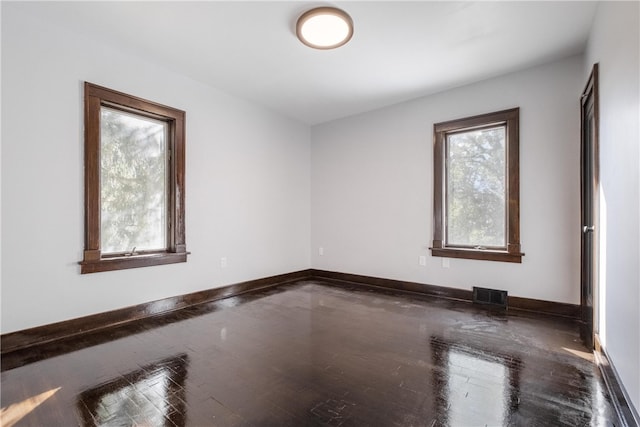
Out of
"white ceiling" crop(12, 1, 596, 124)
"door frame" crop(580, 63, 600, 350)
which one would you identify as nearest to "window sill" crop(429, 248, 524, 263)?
"door frame" crop(580, 63, 600, 350)

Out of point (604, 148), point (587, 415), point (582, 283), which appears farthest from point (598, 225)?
point (587, 415)

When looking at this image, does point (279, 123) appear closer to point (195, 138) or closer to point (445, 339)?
point (195, 138)

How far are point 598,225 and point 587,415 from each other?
1331 mm

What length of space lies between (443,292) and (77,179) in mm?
4049

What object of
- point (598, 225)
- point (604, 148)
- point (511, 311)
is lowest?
point (511, 311)

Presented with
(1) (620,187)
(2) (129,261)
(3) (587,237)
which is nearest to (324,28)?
(1) (620,187)

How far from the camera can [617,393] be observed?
1663 millimetres

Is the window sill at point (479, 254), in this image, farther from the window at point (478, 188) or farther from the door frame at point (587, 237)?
the door frame at point (587, 237)

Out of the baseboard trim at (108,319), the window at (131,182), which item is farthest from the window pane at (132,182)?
the baseboard trim at (108,319)

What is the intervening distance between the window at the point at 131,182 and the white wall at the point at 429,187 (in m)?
2.37

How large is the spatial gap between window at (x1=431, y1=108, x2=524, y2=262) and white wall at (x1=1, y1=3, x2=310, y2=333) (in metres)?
2.47

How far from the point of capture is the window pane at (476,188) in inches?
139

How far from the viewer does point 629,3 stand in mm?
1589

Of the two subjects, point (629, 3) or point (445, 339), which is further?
point (445, 339)
